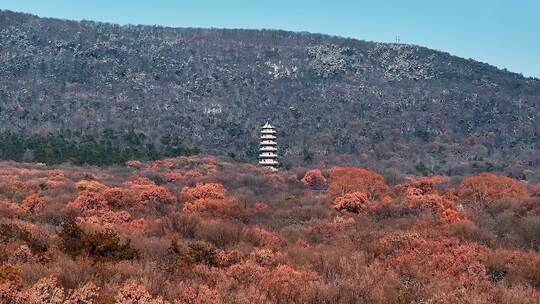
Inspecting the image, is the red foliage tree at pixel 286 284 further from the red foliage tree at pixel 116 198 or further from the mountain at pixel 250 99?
the mountain at pixel 250 99

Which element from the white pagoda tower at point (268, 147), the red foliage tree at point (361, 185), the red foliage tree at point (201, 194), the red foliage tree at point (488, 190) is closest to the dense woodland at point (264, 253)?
the red foliage tree at point (201, 194)

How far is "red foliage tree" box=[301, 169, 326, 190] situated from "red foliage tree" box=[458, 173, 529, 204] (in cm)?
1409

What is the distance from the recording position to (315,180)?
1932 inches

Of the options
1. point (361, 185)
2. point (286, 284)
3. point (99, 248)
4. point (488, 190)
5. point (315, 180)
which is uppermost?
point (286, 284)

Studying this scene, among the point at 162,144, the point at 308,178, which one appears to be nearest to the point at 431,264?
the point at 308,178

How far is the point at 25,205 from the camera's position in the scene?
25625 mm

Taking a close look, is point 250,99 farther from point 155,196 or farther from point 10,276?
point 10,276

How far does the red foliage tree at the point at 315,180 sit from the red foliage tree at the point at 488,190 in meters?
14.1

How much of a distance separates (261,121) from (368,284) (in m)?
102

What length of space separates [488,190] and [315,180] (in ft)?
56.2

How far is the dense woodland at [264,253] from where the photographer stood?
31.2 ft

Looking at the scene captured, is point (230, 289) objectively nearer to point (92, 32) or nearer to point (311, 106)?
point (311, 106)

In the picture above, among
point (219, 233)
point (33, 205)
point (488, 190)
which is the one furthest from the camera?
point (488, 190)

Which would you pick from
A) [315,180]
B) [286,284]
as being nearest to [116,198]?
[286,284]
